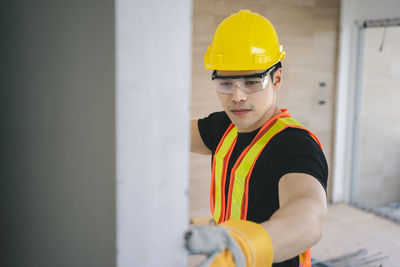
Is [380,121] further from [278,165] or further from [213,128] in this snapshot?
[278,165]

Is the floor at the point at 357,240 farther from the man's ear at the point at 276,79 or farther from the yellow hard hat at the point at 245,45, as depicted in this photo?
the yellow hard hat at the point at 245,45

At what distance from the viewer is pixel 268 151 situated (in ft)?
4.76

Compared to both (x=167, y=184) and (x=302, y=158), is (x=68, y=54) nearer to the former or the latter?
(x=167, y=184)

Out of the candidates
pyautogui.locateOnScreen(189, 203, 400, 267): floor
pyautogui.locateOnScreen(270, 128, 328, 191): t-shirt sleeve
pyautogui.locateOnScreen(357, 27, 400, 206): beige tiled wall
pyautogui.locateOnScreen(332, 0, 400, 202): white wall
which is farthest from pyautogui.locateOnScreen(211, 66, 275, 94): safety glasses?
pyautogui.locateOnScreen(357, 27, 400, 206): beige tiled wall

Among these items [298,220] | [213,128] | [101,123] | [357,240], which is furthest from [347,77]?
[101,123]

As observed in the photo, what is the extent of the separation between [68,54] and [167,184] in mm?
354

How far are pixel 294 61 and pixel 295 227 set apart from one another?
3.66 metres

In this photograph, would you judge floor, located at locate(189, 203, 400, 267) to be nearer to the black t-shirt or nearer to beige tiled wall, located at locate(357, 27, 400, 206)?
A: beige tiled wall, located at locate(357, 27, 400, 206)

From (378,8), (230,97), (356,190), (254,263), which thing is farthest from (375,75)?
(254,263)

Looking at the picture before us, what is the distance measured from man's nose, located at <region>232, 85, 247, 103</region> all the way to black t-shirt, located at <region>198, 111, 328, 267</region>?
7.7 inches

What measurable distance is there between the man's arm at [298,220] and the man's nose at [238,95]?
42cm

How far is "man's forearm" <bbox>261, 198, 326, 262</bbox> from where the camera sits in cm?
94

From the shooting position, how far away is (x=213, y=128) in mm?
2006

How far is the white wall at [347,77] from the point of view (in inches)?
178
